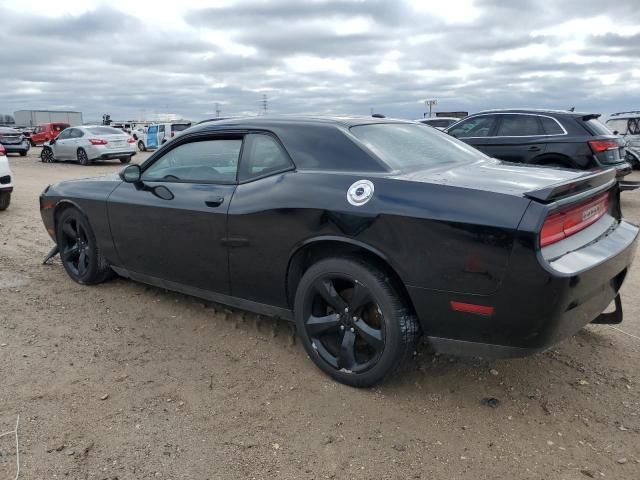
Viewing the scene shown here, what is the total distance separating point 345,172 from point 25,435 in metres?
2.13

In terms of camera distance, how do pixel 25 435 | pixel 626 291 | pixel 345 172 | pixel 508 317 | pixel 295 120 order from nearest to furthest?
pixel 508 317 < pixel 25 435 < pixel 345 172 < pixel 295 120 < pixel 626 291

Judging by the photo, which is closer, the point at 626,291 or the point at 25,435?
the point at 25,435

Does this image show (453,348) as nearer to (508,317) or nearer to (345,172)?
(508,317)

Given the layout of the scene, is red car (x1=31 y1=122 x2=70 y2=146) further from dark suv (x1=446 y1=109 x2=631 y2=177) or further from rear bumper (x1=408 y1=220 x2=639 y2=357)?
rear bumper (x1=408 y1=220 x2=639 y2=357)

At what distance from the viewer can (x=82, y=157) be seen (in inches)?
783

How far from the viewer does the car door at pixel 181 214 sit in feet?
12.1

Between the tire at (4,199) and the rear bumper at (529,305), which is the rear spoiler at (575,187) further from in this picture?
the tire at (4,199)

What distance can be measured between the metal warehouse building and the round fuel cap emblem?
66588mm

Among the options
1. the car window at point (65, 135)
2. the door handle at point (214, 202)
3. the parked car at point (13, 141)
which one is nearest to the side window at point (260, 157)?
the door handle at point (214, 202)

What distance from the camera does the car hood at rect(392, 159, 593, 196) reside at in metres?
2.74

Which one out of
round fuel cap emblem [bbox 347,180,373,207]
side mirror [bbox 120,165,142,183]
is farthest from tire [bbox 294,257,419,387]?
side mirror [bbox 120,165,142,183]

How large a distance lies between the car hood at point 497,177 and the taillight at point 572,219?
0.16 meters

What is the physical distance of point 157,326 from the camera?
410 cm

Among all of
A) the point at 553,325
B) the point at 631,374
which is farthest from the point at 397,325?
the point at 631,374
